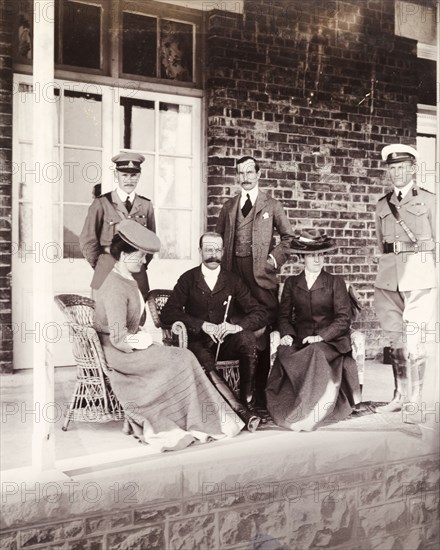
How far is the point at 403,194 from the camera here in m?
3.64

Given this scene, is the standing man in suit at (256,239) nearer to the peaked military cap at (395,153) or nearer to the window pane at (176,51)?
the window pane at (176,51)

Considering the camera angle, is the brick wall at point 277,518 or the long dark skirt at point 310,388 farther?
the long dark skirt at point 310,388

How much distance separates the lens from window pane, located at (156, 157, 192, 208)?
3049 millimetres

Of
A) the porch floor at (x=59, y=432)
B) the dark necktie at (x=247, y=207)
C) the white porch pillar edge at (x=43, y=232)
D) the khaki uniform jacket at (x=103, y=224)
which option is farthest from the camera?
the dark necktie at (x=247, y=207)

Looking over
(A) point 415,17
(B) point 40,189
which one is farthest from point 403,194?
(B) point 40,189

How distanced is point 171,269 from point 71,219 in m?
0.53

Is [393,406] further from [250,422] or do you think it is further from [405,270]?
[250,422]

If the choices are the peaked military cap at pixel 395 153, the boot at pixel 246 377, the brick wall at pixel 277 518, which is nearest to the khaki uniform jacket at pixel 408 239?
the peaked military cap at pixel 395 153

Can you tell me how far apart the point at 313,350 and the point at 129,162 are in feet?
4.34

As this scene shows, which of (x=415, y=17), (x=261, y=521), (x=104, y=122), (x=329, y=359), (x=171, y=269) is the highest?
(x=415, y=17)

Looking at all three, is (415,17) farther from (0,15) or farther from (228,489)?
(228,489)

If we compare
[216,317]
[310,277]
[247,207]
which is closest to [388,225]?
[310,277]

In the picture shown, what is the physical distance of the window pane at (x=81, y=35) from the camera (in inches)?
111

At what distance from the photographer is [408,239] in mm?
3635
